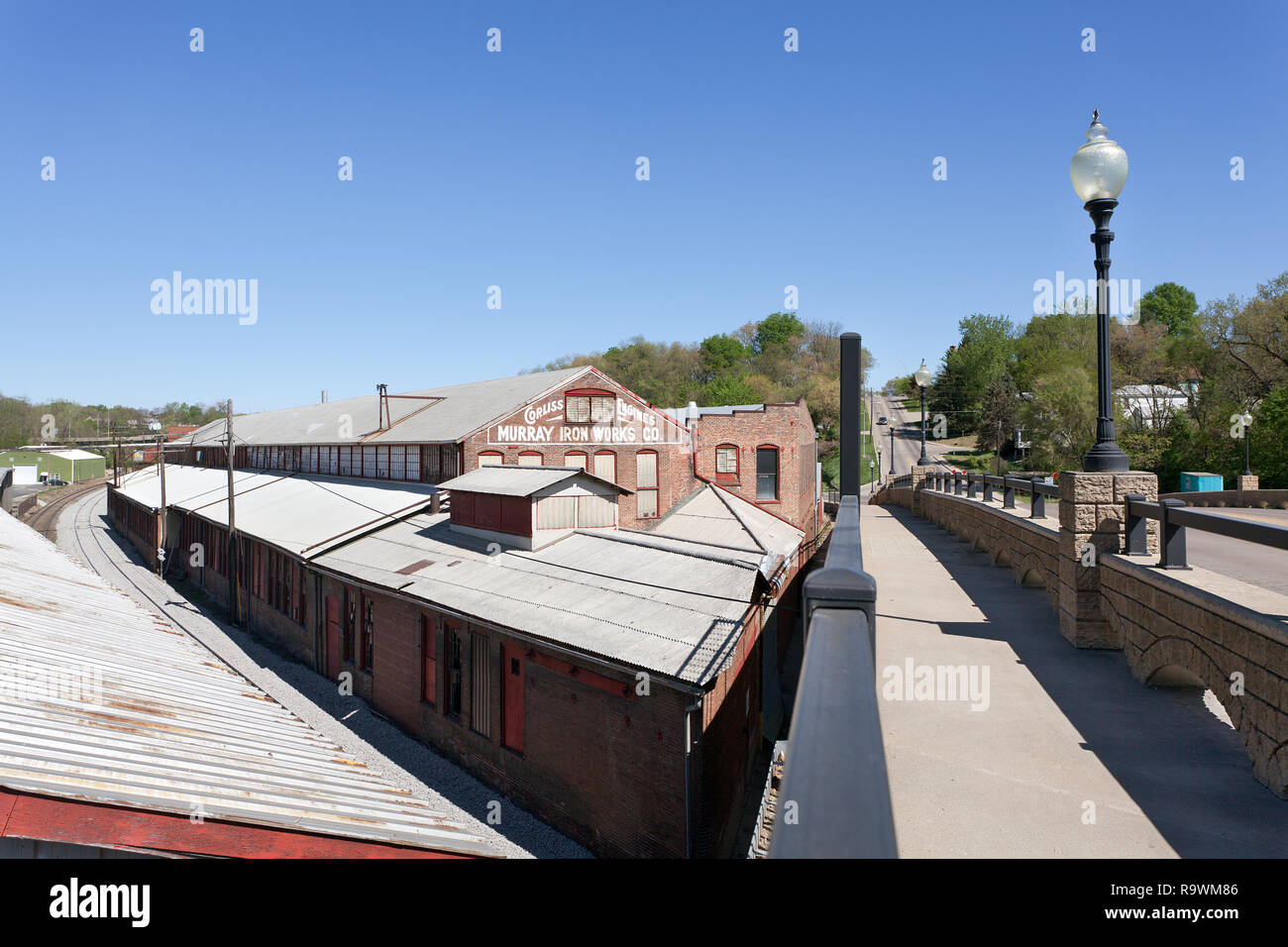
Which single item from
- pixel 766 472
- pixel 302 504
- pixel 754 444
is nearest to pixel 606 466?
pixel 754 444

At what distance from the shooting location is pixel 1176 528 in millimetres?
6973

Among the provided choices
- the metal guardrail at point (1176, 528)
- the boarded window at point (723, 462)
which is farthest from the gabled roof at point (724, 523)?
the metal guardrail at point (1176, 528)

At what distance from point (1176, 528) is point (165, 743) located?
9.34 meters

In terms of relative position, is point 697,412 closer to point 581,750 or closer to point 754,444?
point 754,444

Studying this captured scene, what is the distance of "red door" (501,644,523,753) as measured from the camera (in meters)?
13.7

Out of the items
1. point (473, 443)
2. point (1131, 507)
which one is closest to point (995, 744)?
point (1131, 507)

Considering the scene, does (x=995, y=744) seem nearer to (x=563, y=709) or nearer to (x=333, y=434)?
(x=563, y=709)

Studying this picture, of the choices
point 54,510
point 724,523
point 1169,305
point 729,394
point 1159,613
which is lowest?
point 54,510

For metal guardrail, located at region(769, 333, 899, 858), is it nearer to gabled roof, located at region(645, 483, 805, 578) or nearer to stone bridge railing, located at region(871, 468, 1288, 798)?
stone bridge railing, located at region(871, 468, 1288, 798)

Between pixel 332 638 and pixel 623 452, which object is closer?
pixel 332 638

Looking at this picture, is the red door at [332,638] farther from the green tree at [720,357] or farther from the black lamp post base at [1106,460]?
the green tree at [720,357]

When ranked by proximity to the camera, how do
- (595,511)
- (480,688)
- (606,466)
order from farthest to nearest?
1. (606,466)
2. (595,511)
3. (480,688)

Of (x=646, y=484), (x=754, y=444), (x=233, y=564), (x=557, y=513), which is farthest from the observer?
(x=754, y=444)

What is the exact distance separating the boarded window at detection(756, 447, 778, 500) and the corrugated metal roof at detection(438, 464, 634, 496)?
1528 centimetres
